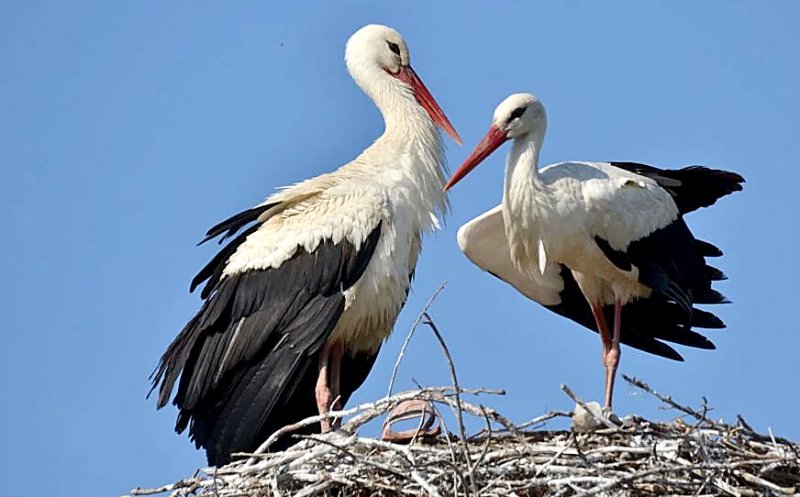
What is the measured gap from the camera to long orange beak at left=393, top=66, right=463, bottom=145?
9180mm

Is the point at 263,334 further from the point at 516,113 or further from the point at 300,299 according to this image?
the point at 516,113

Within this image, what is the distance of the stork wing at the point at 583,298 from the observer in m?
9.15

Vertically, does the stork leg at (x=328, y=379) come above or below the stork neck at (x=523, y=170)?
below

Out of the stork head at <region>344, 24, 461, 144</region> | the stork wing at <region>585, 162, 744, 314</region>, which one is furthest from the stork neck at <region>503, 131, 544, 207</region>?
the stork head at <region>344, 24, 461, 144</region>

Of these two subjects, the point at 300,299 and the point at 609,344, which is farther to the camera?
the point at 609,344

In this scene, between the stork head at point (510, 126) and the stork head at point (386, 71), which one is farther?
the stork head at point (386, 71)

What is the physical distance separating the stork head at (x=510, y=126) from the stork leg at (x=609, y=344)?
3.20 feet

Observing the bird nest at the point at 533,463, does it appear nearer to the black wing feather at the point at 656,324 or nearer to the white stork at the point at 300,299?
the white stork at the point at 300,299

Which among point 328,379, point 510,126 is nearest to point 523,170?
point 510,126

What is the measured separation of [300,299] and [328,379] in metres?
0.47

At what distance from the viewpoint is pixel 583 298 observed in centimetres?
930

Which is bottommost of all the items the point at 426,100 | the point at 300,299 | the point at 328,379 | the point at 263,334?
the point at 328,379

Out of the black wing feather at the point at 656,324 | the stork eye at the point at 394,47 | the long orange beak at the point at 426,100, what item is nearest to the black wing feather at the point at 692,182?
the black wing feather at the point at 656,324

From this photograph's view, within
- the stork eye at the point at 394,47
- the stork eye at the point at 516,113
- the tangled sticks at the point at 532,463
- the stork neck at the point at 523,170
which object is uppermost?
the stork eye at the point at 394,47
